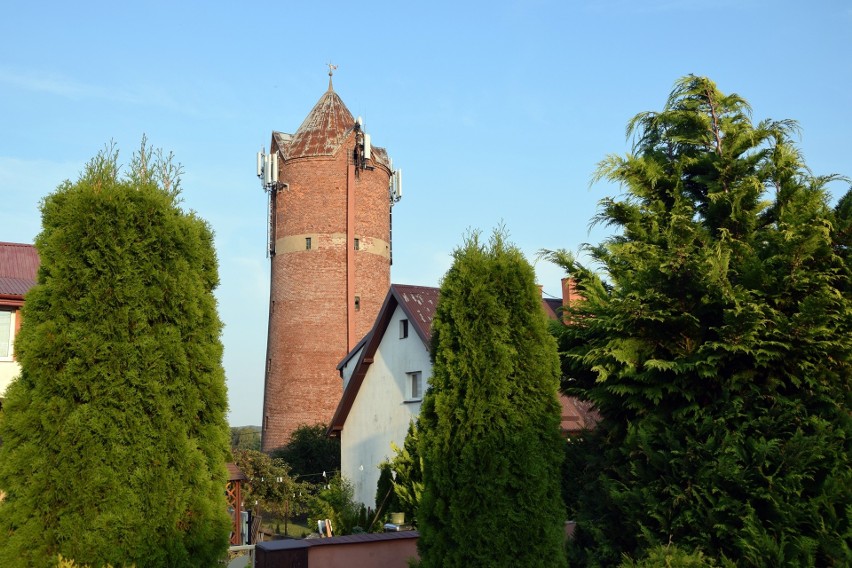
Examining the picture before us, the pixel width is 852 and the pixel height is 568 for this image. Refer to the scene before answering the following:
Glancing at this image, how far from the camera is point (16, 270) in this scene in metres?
18.0

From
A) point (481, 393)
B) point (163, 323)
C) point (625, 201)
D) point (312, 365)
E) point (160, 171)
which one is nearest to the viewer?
point (163, 323)

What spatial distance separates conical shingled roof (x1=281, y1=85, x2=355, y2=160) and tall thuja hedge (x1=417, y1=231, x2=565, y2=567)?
3017 cm

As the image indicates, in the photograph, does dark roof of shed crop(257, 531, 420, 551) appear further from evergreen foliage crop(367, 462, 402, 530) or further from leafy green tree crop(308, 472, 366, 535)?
leafy green tree crop(308, 472, 366, 535)

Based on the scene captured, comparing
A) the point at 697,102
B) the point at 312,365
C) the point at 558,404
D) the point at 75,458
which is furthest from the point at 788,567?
the point at 312,365

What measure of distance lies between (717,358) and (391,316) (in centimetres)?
1477

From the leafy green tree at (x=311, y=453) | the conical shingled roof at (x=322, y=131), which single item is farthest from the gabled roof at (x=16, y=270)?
the conical shingled roof at (x=322, y=131)

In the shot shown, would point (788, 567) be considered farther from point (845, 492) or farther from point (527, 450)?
point (527, 450)

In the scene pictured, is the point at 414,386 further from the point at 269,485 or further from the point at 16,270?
the point at 16,270

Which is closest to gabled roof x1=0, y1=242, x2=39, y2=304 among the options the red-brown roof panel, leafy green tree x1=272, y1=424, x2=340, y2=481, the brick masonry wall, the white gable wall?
the red-brown roof panel

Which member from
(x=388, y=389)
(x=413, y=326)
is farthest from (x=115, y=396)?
(x=388, y=389)

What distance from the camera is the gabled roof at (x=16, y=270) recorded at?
642 inches

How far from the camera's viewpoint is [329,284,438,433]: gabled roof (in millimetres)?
21734

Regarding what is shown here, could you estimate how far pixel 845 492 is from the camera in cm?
865

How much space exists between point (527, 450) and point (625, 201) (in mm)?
4456
